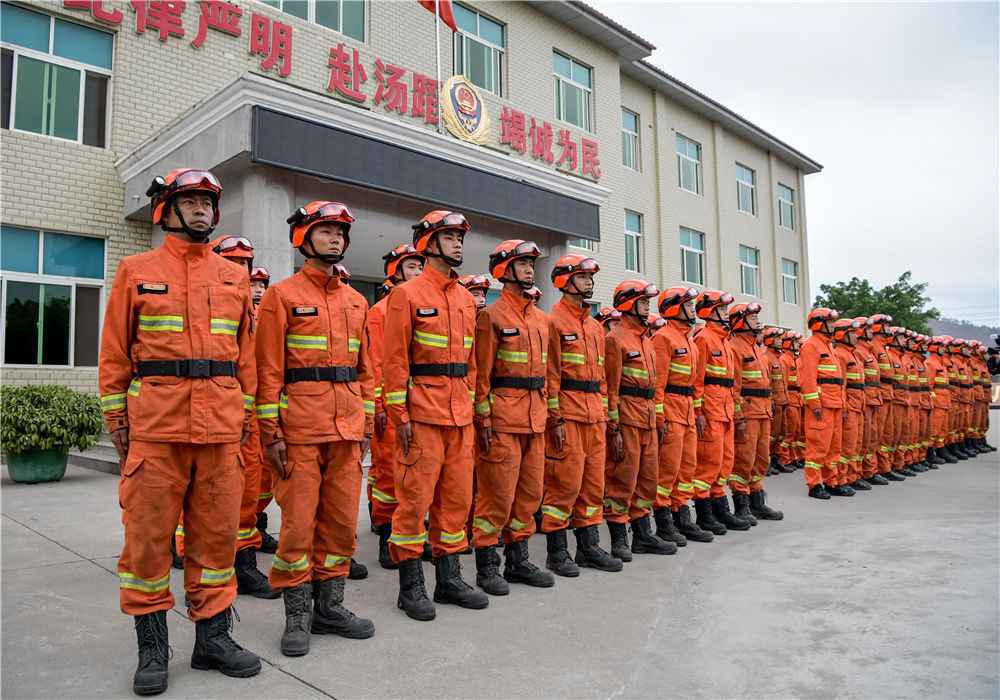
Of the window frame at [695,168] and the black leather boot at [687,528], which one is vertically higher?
the window frame at [695,168]

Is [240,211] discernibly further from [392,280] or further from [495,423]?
[495,423]

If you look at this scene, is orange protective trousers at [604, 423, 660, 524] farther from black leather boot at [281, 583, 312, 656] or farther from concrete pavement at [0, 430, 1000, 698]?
black leather boot at [281, 583, 312, 656]

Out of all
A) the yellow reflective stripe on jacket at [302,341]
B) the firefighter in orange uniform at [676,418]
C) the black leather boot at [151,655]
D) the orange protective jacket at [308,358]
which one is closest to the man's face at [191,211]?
the orange protective jacket at [308,358]

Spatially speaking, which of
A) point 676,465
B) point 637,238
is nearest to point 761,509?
point 676,465

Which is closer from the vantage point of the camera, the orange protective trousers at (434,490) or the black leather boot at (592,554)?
the orange protective trousers at (434,490)

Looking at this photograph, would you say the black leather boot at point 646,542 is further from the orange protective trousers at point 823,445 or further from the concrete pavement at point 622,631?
the orange protective trousers at point 823,445

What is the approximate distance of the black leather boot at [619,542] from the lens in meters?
5.58

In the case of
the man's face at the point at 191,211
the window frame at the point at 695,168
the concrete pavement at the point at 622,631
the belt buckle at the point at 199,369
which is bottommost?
the concrete pavement at the point at 622,631

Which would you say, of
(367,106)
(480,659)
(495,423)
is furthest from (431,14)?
(480,659)

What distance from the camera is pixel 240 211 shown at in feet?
32.3

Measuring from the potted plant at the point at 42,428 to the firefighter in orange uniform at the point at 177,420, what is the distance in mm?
6833

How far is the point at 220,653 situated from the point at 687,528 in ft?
14.2

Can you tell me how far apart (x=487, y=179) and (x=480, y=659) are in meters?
9.60

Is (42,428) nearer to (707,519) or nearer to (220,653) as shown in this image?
(220,653)
